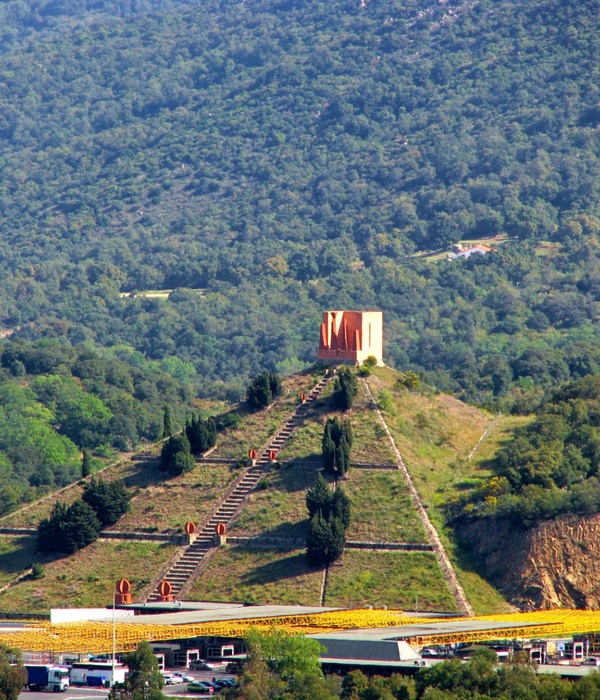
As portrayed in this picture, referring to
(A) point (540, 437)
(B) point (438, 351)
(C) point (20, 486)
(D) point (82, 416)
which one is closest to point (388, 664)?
(A) point (540, 437)

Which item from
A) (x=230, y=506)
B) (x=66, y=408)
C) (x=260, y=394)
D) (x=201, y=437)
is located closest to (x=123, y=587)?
(x=230, y=506)

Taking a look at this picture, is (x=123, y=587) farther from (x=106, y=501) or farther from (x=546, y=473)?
(x=546, y=473)

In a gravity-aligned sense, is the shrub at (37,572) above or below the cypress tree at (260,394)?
below

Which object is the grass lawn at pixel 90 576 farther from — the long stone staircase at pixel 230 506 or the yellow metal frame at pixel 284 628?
the yellow metal frame at pixel 284 628

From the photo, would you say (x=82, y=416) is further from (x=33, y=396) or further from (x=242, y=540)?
(x=242, y=540)

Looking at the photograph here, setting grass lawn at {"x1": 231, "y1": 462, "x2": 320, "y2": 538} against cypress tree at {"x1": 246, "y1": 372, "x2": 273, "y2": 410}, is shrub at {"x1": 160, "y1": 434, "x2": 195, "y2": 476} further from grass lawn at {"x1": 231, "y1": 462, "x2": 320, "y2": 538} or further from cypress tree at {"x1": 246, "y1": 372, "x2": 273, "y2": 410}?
cypress tree at {"x1": 246, "y1": 372, "x2": 273, "y2": 410}

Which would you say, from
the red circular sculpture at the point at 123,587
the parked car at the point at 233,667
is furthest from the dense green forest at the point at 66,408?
the parked car at the point at 233,667

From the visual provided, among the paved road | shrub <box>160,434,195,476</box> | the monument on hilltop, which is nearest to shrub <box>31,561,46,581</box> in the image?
shrub <box>160,434,195,476</box>
